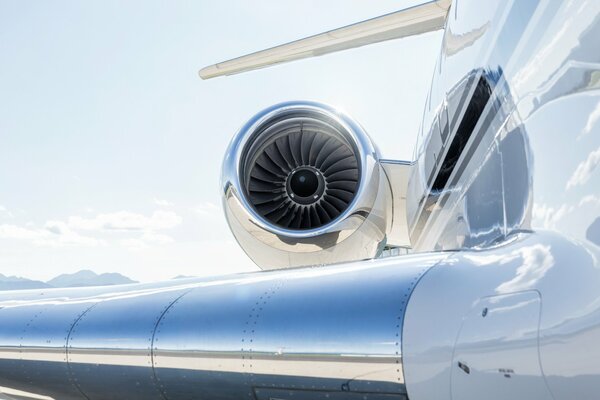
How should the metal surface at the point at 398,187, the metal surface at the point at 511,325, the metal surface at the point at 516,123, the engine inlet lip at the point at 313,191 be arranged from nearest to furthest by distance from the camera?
the metal surface at the point at 511,325 → the metal surface at the point at 516,123 → the engine inlet lip at the point at 313,191 → the metal surface at the point at 398,187

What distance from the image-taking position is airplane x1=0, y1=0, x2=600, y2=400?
238 centimetres

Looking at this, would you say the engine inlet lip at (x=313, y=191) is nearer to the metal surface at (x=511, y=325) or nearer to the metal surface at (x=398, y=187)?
the metal surface at (x=398, y=187)

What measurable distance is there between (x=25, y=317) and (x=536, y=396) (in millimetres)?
3361

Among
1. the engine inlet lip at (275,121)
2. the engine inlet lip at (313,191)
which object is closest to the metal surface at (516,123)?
the engine inlet lip at (275,121)

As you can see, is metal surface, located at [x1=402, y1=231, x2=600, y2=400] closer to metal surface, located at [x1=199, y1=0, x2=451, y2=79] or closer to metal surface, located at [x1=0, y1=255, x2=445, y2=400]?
metal surface, located at [x1=0, y1=255, x2=445, y2=400]

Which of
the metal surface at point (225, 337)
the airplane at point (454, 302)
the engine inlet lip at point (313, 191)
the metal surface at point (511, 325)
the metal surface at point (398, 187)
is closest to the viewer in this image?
the metal surface at point (511, 325)

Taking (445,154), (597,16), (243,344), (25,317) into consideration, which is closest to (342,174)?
(445,154)

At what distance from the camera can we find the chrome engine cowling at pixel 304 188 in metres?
8.21

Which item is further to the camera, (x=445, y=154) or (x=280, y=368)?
(x=445, y=154)

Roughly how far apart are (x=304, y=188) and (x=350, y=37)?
2.30m

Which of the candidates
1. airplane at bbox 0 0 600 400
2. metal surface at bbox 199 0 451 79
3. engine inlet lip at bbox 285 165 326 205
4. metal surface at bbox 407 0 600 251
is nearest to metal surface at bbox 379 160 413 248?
engine inlet lip at bbox 285 165 326 205

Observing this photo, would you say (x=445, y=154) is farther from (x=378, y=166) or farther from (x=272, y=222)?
(x=272, y=222)

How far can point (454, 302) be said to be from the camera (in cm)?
275

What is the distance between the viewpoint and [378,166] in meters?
8.76
